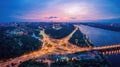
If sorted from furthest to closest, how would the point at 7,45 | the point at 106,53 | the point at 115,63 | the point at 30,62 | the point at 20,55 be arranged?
the point at 106,53 < the point at 7,45 < the point at 20,55 < the point at 115,63 < the point at 30,62

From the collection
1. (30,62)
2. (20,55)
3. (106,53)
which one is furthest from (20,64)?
(106,53)

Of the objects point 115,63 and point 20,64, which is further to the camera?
point 115,63

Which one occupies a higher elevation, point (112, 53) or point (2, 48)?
point (2, 48)

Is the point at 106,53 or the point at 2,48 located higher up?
the point at 2,48

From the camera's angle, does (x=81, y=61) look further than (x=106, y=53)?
No

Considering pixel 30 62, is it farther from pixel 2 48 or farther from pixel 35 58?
pixel 2 48

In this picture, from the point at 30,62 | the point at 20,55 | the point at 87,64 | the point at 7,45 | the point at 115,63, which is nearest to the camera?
the point at 87,64

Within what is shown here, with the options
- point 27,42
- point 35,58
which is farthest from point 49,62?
point 27,42

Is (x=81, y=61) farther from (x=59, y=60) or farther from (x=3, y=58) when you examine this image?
(x=3, y=58)

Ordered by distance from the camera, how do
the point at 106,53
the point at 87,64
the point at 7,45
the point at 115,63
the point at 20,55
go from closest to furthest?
the point at 87,64 → the point at 115,63 → the point at 20,55 → the point at 7,45 → the point at 106,53
